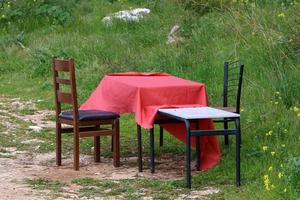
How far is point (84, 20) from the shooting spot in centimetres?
Result: 1591

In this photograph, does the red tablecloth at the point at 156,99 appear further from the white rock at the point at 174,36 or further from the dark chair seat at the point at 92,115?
the white rock at the point at 174,36

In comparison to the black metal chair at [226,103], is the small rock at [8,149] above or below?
below

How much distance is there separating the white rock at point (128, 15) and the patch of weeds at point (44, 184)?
839 cm

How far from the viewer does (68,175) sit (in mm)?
7520

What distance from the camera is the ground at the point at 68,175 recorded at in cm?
664

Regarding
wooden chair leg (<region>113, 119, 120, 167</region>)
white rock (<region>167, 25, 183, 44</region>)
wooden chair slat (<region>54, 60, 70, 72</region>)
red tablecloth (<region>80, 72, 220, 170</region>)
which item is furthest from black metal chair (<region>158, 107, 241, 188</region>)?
white rock (<region>167, 25, 183, 44</region>)

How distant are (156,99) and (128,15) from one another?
809 cm

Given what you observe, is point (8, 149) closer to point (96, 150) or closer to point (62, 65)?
point (96, 150)

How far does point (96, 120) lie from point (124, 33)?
717 cm

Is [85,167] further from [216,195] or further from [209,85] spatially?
[209,85]

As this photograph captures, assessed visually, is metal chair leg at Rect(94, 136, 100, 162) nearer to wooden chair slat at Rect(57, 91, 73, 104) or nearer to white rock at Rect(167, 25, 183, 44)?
wooden chair slat at Rect(57, 91, 73, 104)

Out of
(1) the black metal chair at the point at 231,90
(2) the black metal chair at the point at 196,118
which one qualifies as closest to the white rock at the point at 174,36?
(1) the black metal chair at the point at 231,90

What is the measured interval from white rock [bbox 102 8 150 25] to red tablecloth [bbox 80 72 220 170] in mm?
7250

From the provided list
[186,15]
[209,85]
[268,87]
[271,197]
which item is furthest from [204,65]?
[271,197]
